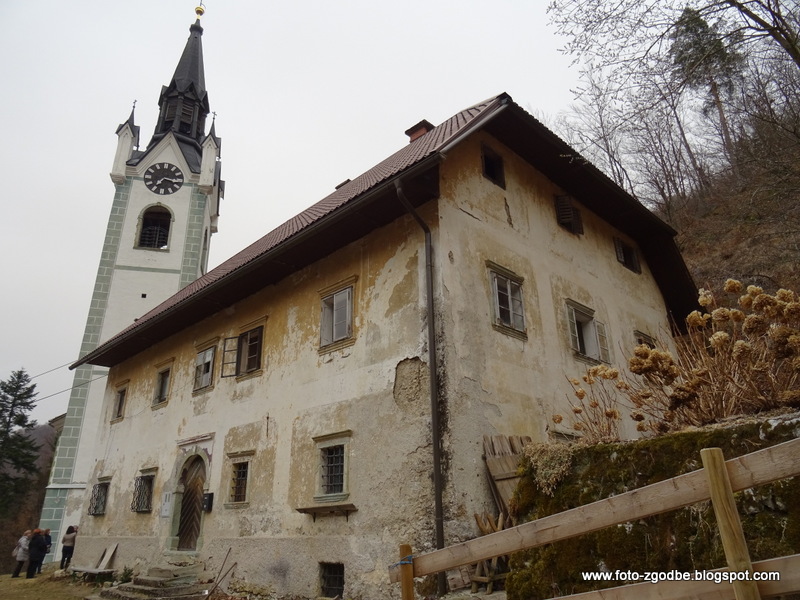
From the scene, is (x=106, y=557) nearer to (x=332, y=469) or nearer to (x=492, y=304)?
(x=332, y=469)

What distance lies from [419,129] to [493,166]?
382 centimetres

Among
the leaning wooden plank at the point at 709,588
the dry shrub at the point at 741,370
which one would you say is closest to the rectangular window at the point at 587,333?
the dry shrub at the point at 741,370

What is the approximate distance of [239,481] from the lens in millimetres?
11547

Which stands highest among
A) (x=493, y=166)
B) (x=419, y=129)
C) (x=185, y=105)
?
(x=185, y=105)

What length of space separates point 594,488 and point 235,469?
8.52m

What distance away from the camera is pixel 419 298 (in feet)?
29.7

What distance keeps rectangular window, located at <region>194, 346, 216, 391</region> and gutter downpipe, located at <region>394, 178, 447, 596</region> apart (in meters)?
6.80

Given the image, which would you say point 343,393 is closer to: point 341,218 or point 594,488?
point 341,218

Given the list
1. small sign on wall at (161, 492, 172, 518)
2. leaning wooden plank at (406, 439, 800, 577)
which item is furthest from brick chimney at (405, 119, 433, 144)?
leaning wooden plank at (406, 439, 800, 577)

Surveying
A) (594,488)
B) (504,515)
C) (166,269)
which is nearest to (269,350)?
(504,515)

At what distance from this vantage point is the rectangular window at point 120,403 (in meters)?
17.0

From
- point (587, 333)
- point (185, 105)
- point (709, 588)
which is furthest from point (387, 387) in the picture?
point (185, 105)

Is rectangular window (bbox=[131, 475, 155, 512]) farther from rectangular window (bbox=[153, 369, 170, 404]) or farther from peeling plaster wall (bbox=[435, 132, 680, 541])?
peeling plaster wall (bbox=[435, 132, 680, 541])

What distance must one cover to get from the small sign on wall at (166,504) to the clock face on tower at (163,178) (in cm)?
1716
